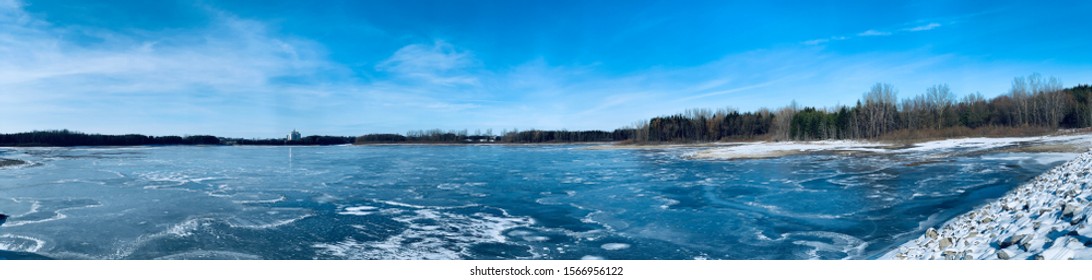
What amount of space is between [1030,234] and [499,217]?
29.2 feet

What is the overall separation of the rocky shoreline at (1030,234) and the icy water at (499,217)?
152 centimetres

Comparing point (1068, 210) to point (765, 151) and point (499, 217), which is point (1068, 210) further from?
point (765, 151)

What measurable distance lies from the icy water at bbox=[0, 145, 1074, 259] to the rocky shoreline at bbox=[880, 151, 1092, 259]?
152 cm

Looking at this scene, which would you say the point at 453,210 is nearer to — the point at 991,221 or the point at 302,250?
the point at 302,250

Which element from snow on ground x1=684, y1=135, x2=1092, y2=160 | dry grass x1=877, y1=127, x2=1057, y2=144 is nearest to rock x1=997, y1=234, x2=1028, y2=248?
snow on ground x1=684, y1=135, x2=1092, y2=160

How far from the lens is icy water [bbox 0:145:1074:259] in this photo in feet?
26.7

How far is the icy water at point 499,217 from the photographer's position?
8125 millimetres

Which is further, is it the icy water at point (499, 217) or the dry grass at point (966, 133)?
the dry grass at point (966, 133)

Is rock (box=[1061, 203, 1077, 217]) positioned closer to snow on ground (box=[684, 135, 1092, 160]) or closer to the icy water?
the icy water

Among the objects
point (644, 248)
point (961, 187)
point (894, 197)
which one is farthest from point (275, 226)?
point (961, 187)

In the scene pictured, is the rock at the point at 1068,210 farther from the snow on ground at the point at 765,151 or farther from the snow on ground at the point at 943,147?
the snow on ground at the point at 765,151

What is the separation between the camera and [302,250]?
8117 millimetres

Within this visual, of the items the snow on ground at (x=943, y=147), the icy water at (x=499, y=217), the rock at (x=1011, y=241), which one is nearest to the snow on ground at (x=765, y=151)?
the snow on ground at (x=943, y=147)

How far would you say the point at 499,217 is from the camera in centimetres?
1145
